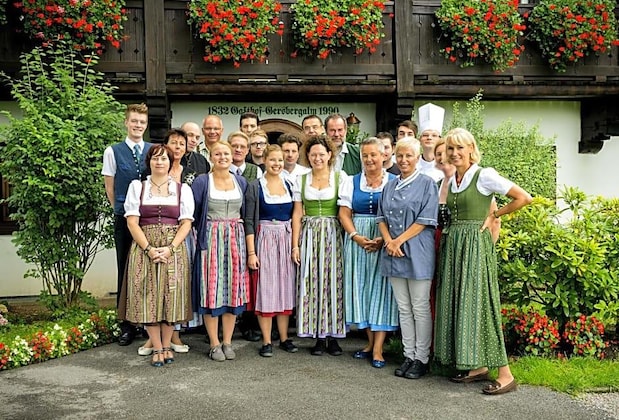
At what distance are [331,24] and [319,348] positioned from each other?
17.0 ft

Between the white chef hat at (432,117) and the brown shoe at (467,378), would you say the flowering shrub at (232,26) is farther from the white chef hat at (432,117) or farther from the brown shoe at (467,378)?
the brown shoe at (467,378)

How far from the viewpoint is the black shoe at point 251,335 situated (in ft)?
21.1

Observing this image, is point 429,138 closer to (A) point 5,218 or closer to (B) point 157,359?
(B) point 157,359

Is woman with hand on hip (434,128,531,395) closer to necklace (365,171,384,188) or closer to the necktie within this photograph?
necklace (365,171,384,188)

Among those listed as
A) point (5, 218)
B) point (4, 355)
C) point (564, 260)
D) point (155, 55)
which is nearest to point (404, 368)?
point (564, 260)

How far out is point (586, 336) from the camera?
579cm

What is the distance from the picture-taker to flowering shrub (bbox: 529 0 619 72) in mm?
10094

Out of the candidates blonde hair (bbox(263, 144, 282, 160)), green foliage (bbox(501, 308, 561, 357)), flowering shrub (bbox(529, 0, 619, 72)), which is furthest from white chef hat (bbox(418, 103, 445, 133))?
flowering shrub (bbox(529, 0, 619, 72))

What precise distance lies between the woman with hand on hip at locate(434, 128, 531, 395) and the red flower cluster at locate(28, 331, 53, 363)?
357cm

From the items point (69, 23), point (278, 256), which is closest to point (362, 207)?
point (278, 256)

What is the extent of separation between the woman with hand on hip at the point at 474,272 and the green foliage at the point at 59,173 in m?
3.75

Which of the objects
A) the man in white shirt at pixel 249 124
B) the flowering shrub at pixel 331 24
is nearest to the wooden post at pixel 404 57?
the flowering shrub at pixel 331 24

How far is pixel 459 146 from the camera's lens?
193 inches

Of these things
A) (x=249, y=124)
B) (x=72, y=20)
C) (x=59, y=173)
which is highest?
(x=72, y=20)
